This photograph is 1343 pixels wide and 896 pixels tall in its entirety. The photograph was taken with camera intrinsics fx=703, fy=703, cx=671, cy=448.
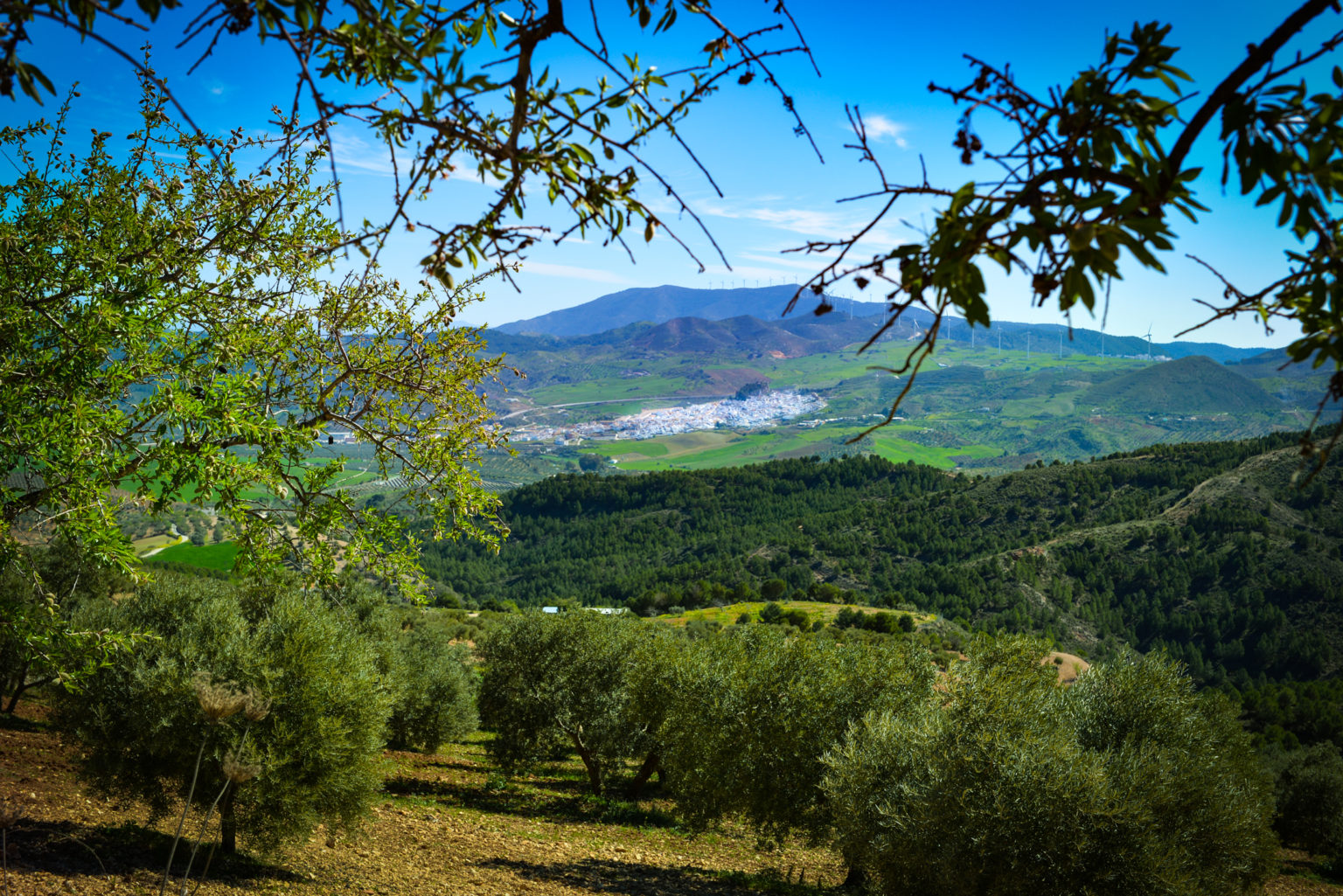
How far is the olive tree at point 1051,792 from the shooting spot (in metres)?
10.4

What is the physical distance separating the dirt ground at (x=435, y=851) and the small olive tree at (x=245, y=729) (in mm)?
652

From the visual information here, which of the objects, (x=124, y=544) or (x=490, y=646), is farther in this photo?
(x=490, y=646)

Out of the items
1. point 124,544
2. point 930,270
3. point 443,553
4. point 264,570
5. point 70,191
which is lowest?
point 443,553

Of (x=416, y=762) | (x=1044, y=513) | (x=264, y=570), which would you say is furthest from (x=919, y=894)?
(x=1044, y=513)

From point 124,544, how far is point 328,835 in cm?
910

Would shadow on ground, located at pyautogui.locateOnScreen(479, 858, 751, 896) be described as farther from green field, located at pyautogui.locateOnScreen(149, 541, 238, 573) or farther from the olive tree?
green field, located at pyautogui.locateOnScreen(149, 541, 238, 573)

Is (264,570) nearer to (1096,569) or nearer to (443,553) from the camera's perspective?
(1096,569)

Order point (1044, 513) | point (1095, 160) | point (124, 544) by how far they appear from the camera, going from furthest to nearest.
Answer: point (1044, 513)
point (124, 544)
point (1095, 160)

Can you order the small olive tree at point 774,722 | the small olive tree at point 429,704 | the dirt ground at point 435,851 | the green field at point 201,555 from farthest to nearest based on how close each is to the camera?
1. the green field at point 201,555
2. the small olive tree at point 429,704
3. the small olive tree at point 774,722
4. the dirt ground at point 435,851

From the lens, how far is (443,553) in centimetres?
13462

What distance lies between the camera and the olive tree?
Result: 10.4 meters

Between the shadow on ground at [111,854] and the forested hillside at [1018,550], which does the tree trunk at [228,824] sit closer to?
the shadow on ground at [111,854]

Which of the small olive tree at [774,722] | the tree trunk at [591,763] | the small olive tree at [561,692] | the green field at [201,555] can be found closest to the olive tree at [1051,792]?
the small olive tree at [774,722]

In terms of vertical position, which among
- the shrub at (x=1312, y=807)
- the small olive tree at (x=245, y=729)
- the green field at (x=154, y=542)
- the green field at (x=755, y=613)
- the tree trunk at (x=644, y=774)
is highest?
the small olive tree at (x=245, y=729)
